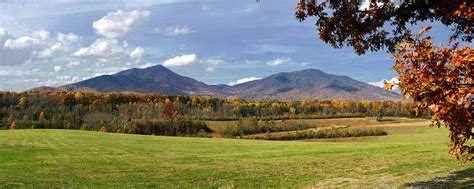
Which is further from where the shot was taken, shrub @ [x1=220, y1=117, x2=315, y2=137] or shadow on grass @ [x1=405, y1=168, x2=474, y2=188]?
shrub @ [x1=220, y1=117, x2=315, y2=137]

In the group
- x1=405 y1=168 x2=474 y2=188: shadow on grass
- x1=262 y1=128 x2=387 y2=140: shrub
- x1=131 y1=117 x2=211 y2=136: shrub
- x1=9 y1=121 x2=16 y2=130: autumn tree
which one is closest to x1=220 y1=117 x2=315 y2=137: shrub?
x1=131 y1=117 x2=211 y2=136: shrub

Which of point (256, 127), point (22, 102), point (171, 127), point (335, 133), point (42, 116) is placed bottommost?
point (335, 133)

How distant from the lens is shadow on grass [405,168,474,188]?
16688 mm

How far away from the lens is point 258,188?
71.1ft

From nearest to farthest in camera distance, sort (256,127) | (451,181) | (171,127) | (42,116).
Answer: (451,181) → (256,127) → (171,127) → (42,116)

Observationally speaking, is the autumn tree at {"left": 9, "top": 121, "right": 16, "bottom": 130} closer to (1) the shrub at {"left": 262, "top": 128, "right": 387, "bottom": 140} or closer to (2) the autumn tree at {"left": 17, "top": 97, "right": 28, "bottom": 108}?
(2) the autumn tree at {"left": 17, "top": 97, "right": 28, "bottom": 108}

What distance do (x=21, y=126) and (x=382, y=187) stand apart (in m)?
155

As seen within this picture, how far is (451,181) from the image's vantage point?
1798 cm

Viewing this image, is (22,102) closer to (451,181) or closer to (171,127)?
(171,127)

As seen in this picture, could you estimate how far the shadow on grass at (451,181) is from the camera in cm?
1669

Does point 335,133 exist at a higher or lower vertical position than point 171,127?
lower

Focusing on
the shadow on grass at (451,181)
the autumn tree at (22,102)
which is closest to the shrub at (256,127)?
the autumn tree at (22,102)

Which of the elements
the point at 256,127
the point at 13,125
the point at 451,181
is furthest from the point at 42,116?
the point at 451,181

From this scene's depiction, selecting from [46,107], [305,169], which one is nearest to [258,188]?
[305,169]
